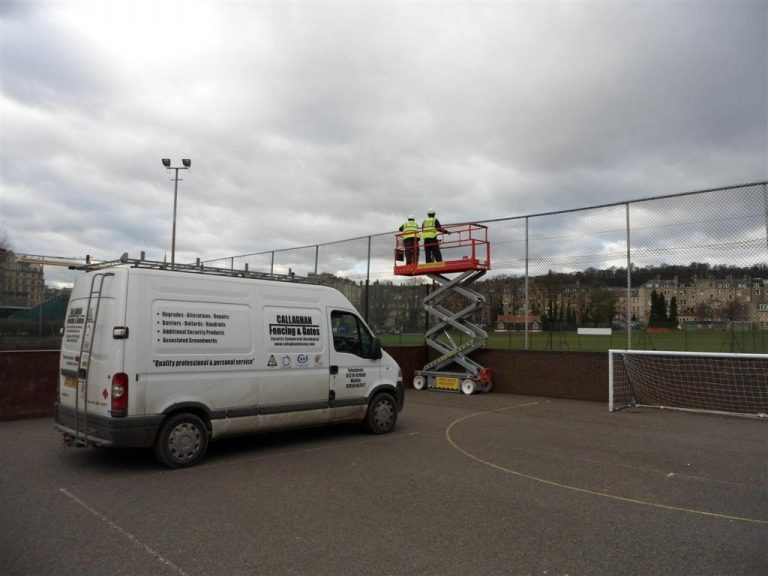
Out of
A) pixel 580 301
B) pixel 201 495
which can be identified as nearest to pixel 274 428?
pixel 201 495

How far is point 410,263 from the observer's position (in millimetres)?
17031

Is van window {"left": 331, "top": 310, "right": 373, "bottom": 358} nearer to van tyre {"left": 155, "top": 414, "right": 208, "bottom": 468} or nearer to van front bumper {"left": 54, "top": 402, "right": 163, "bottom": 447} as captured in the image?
van tyre {"left": 155, "top": 414, "right": 208, "bottom": 468}

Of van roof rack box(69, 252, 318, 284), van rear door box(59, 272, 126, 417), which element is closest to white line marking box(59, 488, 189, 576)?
van rear door box(59, 272, 126, 417)

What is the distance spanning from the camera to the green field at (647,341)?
38.2 ft

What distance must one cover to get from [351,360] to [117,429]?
12.1 ft

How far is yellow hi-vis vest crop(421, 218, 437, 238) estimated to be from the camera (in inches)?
640

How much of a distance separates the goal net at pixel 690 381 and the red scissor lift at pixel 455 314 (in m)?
3.73

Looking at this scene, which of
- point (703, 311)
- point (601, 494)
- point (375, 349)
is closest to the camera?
point (601, 494)

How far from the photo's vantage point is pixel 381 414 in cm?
Result: 948

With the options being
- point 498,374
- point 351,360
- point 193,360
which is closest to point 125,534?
point 193,360

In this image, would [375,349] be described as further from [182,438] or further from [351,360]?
[182,438]

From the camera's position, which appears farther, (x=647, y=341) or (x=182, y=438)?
(x=647, y=341)

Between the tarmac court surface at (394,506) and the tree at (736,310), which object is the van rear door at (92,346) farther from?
the tree at (736,310)

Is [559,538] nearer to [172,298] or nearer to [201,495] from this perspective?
[201,495]
